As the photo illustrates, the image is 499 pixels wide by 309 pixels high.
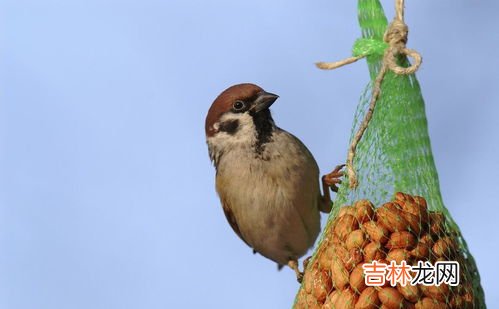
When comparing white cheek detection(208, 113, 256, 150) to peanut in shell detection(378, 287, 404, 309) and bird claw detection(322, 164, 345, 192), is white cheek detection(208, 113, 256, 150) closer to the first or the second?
bird claw detection(322, 164, 345, 192)

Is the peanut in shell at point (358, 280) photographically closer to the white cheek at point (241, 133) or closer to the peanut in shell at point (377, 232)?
the peanut in shell at point (377, 232)

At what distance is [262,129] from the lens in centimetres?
457

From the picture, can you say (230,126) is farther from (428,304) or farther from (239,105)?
(428,304)

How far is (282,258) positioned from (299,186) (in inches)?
23.7

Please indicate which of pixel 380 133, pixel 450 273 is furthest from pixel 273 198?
pixel 450 273

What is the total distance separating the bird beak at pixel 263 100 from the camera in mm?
4445

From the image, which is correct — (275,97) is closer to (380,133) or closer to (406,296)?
(380,133)

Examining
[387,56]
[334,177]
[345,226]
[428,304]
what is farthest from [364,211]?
[334,177]

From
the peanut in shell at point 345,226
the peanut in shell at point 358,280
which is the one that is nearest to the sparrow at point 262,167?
the peanut in shell at point 345,226

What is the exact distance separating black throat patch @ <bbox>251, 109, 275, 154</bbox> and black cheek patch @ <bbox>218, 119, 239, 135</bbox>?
0.10m

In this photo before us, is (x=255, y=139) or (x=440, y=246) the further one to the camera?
(x=255, y=139)

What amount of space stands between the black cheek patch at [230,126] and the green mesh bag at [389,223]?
3.84 feet

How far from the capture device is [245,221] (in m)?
4.79

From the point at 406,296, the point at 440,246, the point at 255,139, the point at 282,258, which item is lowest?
the point at 406,296
